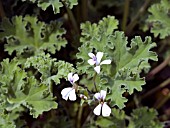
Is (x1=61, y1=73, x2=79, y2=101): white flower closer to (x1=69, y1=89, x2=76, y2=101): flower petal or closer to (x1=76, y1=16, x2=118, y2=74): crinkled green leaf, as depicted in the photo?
(x1=69, y1=89, x2=76, y2=101): flower petal

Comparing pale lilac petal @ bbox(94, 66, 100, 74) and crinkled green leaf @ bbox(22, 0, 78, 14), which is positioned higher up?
crinkled green leaf @ bbox(22, 0, 78, 14)

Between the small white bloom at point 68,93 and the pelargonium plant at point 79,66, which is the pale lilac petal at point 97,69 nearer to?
A: the pelargonium plant at point 79,66

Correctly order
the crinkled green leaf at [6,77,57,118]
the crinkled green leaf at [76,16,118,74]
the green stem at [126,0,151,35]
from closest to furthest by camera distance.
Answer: the crinkled green leaf at [6,77,57,118], the crinkled green leaf at [76,16,118,74], the green stem at [126,0,151,35]

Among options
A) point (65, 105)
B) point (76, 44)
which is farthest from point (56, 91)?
point (76, 44)

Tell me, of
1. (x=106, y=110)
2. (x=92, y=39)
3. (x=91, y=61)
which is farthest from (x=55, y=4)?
(x=106, y=110)

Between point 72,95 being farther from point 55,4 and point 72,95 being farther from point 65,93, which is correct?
point 55,4

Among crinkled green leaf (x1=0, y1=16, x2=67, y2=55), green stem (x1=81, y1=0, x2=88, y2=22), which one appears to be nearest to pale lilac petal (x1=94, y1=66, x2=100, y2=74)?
crinkled green leaf (x1=0, y1=16, x2=67, y2=55)
